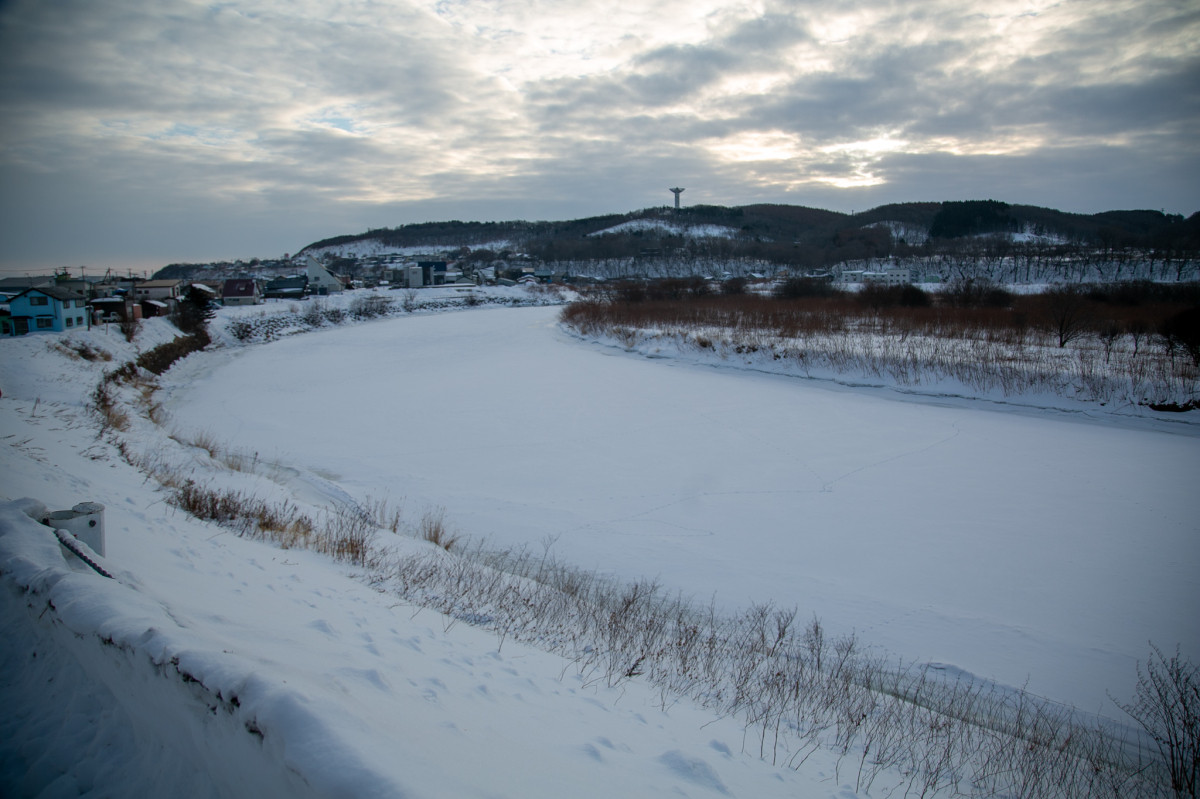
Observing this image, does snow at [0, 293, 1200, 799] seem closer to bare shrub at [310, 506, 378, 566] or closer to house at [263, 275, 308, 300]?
bare shrub at [310, 506, 378, 566]

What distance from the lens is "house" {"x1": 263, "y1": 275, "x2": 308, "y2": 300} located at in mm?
65500

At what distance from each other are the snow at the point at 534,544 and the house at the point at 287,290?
4958 cm

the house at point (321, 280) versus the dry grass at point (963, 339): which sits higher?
the house at point (321, 280)

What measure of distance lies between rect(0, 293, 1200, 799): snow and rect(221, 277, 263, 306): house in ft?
138

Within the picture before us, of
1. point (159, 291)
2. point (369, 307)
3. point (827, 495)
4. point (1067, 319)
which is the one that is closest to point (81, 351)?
point (827, 495)

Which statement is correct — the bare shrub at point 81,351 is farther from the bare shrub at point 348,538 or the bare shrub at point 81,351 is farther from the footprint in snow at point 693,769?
the footprint in snow at point 693,769

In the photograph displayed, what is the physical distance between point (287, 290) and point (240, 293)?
9.03 meters

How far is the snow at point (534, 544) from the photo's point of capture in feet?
8.57

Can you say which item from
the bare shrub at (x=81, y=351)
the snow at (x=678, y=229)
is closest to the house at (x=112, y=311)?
the bare shrub at (x=81, y=351)

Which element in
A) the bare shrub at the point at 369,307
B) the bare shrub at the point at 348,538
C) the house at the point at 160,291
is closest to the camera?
the bare shrub at the point at 348,538

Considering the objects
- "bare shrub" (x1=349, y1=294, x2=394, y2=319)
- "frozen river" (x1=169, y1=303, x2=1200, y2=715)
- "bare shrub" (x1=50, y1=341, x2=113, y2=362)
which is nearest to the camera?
"frozen river" (x1=169, y1=303, x2=1200, y2=715)

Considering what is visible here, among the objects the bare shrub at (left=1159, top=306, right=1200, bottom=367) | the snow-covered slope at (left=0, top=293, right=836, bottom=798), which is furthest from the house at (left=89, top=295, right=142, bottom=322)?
the bare shrub at (left=1159, top=306, right=1200, bottom=367)

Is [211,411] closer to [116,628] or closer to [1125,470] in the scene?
[116,628]

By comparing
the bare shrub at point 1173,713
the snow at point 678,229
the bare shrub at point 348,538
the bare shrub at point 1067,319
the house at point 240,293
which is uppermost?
the snow at point 678,229
